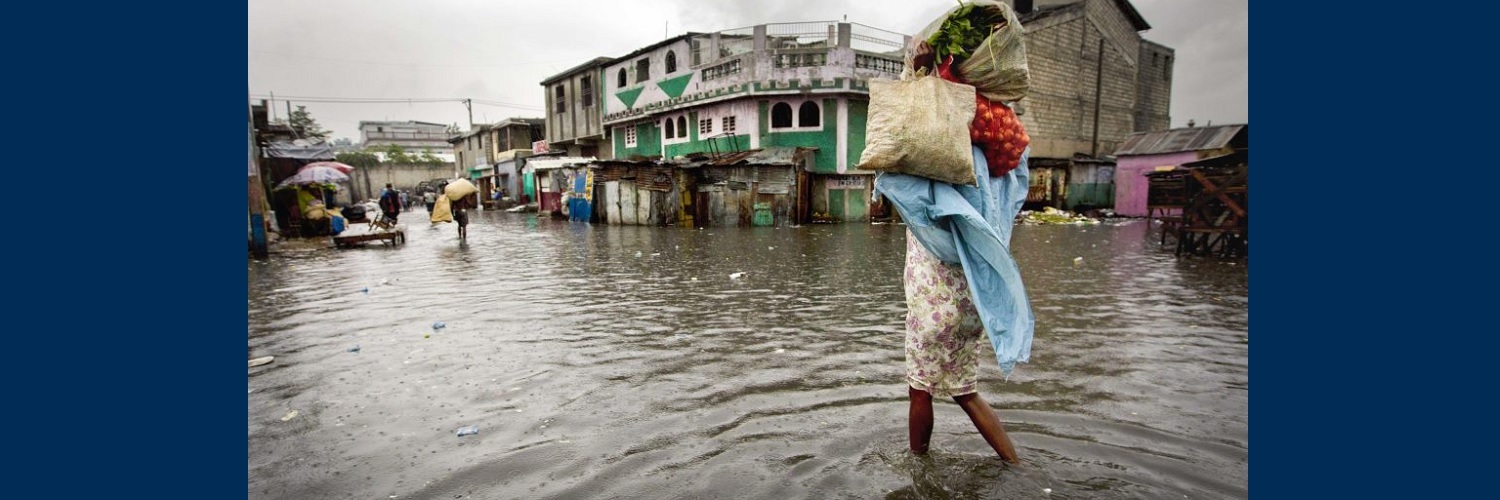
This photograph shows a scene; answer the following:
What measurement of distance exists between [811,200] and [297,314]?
17888mm

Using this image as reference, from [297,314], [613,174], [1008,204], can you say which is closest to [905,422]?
[1008,204]

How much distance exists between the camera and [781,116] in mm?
24281

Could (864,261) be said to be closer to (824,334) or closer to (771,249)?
(771,249)

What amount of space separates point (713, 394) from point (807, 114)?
68.5 ft

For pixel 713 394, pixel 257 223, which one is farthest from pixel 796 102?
pixel 713 394

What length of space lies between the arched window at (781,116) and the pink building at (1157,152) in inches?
442

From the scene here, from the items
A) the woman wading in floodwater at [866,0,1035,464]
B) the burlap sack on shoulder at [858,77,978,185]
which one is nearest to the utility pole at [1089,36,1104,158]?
the woman wading in floodwater at [866,0,1035,464]

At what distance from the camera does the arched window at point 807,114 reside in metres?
23.8

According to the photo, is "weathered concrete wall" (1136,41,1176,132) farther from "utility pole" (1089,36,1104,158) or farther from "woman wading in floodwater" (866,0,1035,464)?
"woman wading in floodwater" (866,0,1035,464)

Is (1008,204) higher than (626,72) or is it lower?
lower

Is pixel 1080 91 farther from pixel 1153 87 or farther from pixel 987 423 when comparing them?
pixel 987 423

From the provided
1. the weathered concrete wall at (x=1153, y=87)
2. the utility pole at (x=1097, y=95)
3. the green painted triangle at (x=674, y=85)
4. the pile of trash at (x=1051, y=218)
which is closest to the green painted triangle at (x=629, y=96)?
the green painted triangle at (x=674, y=85)

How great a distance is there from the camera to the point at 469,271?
9.98 metres

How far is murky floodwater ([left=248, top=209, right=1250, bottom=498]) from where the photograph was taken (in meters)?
2.85
